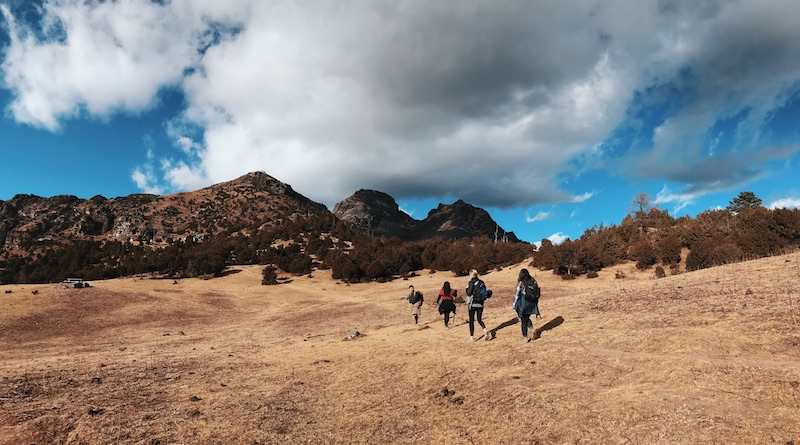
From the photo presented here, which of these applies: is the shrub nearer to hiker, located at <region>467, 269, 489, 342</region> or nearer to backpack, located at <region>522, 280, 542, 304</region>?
hiker, located at <region>467, 269, 489, 342</region>

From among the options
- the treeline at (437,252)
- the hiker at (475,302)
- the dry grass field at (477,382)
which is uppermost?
the treeline at (437,252)

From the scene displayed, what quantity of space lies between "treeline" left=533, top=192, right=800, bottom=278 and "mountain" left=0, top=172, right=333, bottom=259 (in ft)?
200

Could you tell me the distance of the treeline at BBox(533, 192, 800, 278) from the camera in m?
28.9

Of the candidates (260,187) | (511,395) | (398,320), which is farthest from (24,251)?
(511,395)

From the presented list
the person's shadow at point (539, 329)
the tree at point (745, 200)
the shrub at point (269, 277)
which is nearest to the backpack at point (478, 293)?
the person's shadow at point (539, 329)

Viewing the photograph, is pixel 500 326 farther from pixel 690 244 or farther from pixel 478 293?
pixel 690 244

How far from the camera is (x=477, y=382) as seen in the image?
826 centimetres

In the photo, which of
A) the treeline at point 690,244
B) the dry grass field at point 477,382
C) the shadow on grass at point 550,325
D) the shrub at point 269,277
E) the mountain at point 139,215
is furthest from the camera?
the mountain at point 139,215

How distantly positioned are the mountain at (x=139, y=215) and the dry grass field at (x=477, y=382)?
2811 inches

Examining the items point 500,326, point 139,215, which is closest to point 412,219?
point 139,215

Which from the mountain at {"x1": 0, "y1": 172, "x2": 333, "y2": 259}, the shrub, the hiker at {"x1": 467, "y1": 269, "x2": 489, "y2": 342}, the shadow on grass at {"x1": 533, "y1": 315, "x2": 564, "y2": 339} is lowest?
the shadow on grass at {"x1": 533, "y1": 315, "x2": 564, "y2": 339}

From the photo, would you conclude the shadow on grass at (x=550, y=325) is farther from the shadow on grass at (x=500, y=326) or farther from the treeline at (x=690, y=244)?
the treeline at (x=690, y=244)

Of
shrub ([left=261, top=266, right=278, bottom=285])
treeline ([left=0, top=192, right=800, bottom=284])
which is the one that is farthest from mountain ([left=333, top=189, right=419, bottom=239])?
shrub ([left=261, top=266, right=278, bottom=285])

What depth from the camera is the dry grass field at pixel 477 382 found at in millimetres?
5871
